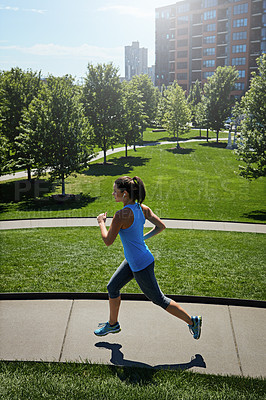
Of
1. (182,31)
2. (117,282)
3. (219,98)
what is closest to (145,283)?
(117,282)

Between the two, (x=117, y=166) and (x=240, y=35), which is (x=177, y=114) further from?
(x=240, y=35)

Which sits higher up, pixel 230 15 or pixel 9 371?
pixel 230 15

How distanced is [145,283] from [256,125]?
1510cm

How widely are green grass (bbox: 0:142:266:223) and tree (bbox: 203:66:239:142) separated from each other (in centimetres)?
855

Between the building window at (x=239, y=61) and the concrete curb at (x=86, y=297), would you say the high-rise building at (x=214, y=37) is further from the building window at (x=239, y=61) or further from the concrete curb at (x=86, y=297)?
the concrete curb at (x=86, y=297)

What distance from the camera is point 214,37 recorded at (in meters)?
82.5

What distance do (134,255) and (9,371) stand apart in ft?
5.96

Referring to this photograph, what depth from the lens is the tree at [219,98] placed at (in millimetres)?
46188

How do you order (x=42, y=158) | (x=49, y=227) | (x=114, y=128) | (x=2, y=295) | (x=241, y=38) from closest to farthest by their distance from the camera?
(x=2, y=295) → (x=49, y=227) → (x=42, y=158) → (x=114, y=128) → (x=241, y=38)

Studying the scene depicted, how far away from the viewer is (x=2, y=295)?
5891 millimetres

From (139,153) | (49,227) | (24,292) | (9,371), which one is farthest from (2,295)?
(139,153)

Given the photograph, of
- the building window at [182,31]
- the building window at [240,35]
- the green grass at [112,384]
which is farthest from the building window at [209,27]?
the green grass at [112,384]

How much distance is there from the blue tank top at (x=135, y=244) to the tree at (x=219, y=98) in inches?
1710

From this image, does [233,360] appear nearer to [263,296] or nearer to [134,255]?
[134,255]
